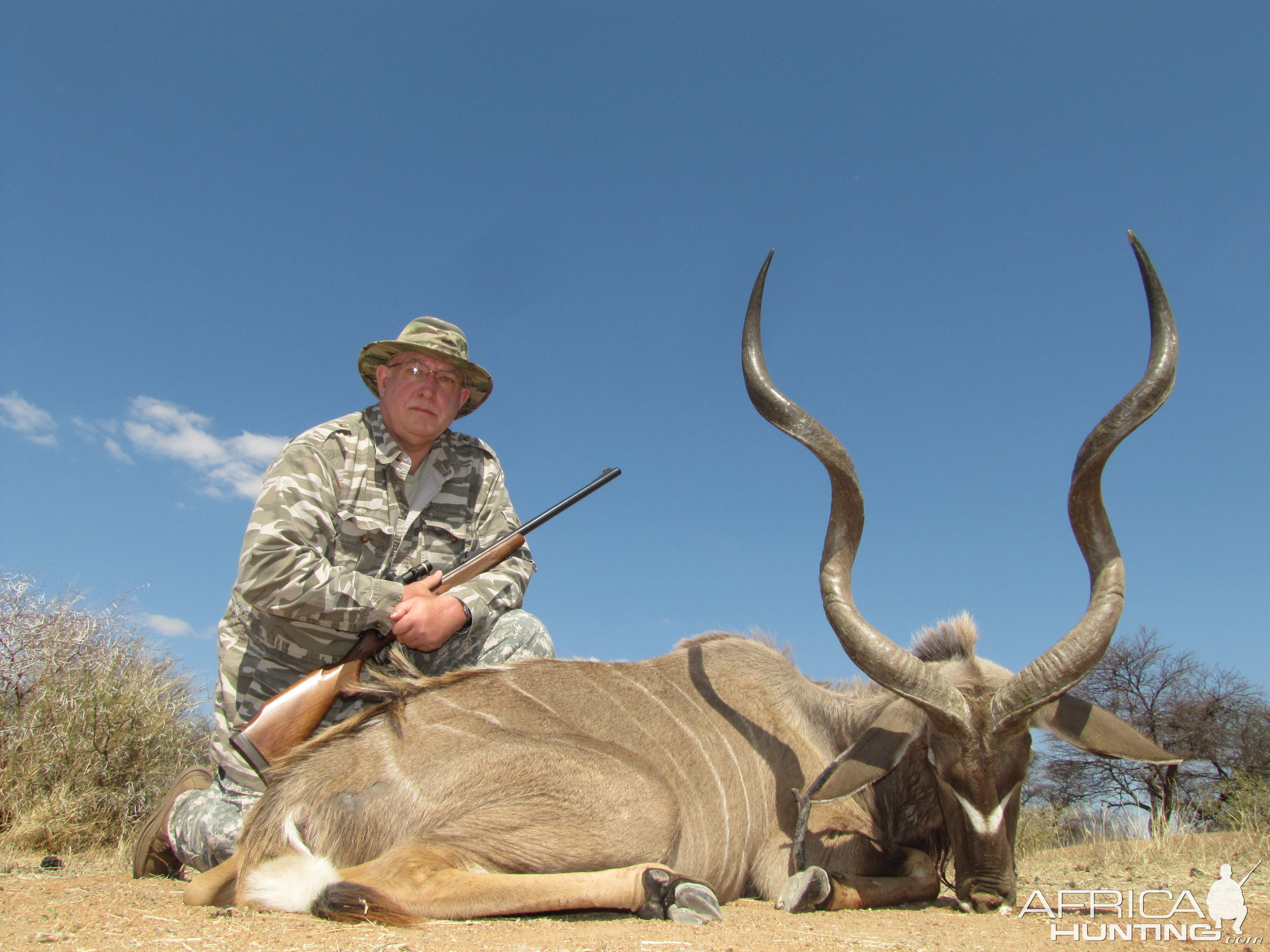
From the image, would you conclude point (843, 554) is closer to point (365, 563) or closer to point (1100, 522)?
point (1100, 522)

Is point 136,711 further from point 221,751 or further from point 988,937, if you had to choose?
point 988,937

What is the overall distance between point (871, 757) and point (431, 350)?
2793mm

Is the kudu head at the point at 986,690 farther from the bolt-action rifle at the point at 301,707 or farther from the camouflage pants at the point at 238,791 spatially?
the bolt-action rifle at the point at 301,707

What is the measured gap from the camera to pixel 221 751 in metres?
3.84

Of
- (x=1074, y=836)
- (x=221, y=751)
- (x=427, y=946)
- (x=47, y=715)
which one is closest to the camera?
(x=427, y=946)

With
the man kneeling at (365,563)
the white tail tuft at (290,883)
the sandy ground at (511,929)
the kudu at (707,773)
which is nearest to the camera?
the sandy ground at (511,929)

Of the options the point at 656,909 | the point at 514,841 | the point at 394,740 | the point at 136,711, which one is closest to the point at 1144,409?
the point at 656,909

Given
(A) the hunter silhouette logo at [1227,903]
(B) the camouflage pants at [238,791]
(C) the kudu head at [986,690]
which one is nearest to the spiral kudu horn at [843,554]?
(C) the kudu head at [986,690]

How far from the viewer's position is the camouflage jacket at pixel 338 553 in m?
3.67

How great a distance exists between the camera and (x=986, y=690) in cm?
345

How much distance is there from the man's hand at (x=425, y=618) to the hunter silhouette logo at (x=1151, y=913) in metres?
2.43

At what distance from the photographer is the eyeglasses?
4.53m

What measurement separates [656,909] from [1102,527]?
2.35 meters

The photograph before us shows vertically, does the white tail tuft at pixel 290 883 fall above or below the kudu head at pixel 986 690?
below
